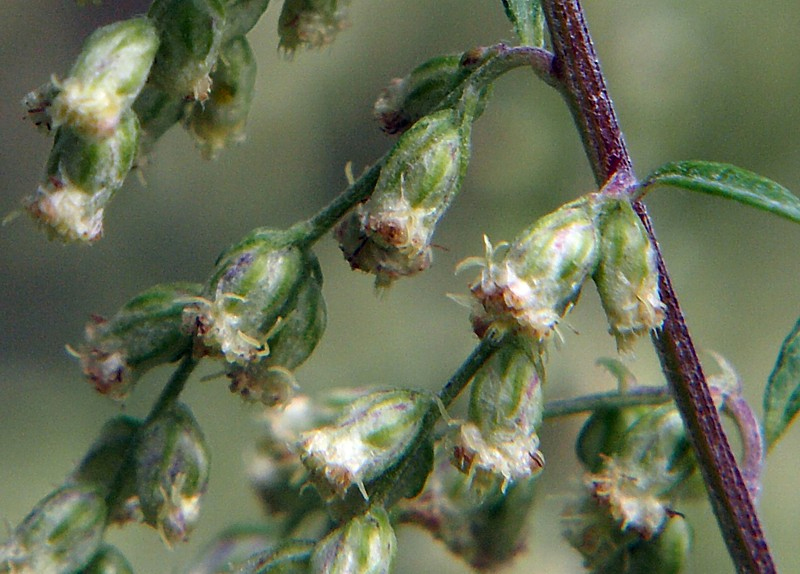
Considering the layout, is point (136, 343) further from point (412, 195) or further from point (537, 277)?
point (537, 277)

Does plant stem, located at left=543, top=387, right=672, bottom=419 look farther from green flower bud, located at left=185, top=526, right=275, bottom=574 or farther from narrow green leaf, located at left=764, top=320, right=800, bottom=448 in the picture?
green flower bud, located at left=185, top=526, right=275, bottom=574

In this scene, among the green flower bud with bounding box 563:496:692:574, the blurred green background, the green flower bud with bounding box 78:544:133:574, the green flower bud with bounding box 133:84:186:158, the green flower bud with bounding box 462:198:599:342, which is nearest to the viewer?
the green flower bud with bounding box 462:198:599:342

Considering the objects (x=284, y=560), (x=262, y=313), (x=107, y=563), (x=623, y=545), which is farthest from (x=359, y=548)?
(x=623, y=545)

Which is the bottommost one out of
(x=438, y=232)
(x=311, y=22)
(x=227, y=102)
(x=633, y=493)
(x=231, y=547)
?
(x=438, y=232)

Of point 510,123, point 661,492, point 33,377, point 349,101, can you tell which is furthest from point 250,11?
point 33,377

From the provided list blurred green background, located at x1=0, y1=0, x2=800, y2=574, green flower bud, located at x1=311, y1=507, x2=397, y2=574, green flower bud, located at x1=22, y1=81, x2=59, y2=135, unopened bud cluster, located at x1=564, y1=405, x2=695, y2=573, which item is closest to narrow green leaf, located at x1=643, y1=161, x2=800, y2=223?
unopened bud cluster, located at x1=564, y1=405, x2=695, y2=573

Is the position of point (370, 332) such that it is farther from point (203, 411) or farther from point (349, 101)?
point (349, 101)
